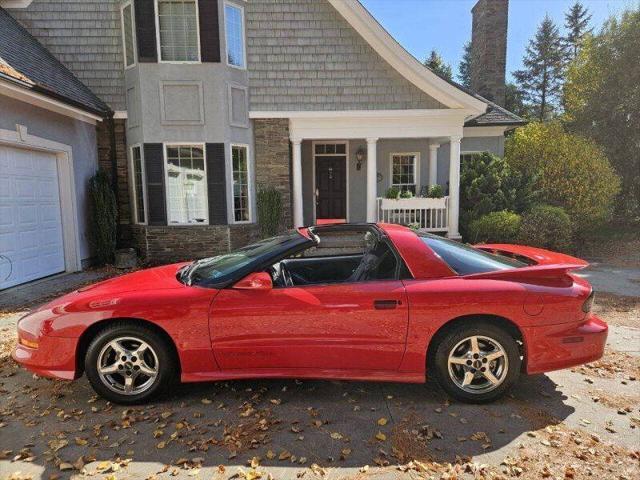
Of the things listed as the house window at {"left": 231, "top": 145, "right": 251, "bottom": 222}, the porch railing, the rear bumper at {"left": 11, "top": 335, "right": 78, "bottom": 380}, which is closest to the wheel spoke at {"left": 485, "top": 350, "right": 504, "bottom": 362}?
the rear bumper at {"left": 11, "top": 335, "right": 78, "bottom": 380}

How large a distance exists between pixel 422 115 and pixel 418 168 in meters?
2.92

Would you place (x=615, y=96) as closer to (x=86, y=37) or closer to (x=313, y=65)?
(x=313, y=65)

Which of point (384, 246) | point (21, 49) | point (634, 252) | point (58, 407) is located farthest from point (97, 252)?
point (634, 252)

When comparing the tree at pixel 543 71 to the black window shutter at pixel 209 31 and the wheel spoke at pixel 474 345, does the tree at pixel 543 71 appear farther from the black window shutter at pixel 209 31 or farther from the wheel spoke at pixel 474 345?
the wheel spoke at pixel 474 345

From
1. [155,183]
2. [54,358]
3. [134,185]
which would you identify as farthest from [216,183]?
[54,358]

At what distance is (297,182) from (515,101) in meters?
35.7

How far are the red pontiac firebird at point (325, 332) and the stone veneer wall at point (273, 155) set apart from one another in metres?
7.38

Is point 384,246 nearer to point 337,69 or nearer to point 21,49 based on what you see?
point 337,69

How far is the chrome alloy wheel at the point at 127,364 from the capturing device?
10.2ft

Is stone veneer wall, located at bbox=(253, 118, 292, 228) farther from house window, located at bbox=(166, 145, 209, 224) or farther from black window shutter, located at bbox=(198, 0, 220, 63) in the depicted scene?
black window shutter, located at bbox=(198, 0, 220, 63)

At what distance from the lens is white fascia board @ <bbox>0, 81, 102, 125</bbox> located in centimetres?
651

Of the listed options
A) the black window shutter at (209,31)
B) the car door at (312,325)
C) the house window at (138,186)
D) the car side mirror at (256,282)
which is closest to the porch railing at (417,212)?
the black window shutter at (209,31)

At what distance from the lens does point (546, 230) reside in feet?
33.1

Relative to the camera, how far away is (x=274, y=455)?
2.60m
